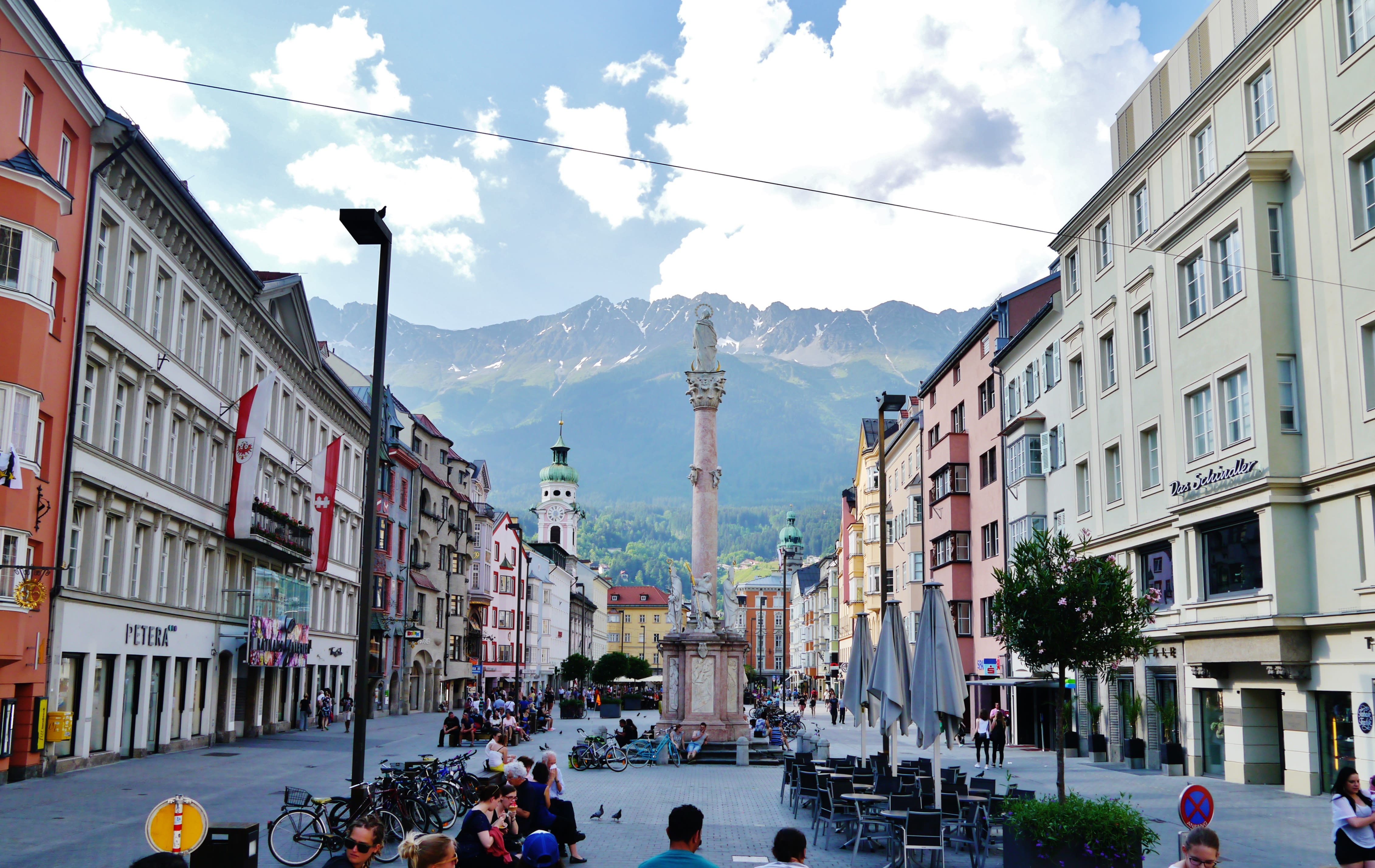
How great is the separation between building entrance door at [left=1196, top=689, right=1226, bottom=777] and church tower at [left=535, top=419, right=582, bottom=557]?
128244 millimetres

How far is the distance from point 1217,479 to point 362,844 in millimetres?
25098

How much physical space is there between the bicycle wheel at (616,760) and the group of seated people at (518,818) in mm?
12646

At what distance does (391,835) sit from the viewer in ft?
55.9

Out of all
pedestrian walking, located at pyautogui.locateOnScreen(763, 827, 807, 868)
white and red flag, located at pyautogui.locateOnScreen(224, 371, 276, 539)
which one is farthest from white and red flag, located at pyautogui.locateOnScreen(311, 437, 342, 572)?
pedestrian walking, located at pyautogui.locateOnScreen(763, 827, 807, 868)

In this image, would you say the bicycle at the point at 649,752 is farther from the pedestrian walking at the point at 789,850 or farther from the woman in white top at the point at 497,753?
the pedestrian walking at the point at 789,850

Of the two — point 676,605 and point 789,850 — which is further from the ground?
point 676,605

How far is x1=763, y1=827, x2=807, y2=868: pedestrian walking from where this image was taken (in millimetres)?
7082

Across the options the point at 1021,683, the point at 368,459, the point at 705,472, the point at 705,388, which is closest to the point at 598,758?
the point at 705,472

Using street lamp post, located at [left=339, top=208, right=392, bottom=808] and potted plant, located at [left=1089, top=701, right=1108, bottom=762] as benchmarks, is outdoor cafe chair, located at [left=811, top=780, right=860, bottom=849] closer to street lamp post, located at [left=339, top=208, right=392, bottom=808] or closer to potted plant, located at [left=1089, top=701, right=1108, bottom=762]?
street lamp post, located at [left=339, top=208, right=392, bottom=808]

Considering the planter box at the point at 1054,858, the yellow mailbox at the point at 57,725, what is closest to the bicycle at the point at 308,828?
the planter box at the point at 1054,858

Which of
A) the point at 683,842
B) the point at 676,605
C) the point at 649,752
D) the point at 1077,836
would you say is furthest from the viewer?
the point at 676,605

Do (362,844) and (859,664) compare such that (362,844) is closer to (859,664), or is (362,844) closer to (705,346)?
(859,664)

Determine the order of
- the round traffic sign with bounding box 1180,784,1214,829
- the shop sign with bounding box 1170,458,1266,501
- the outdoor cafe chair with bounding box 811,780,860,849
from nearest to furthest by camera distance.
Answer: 1. the round traffic sign with bounding box 1180,784,1214,829
2. the outdoor cafe chair with bounding box 811,780,860,849
3. the shop sign with bounding box 1170,458,1266,501

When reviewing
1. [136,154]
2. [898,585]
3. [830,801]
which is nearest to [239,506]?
[136,154]
